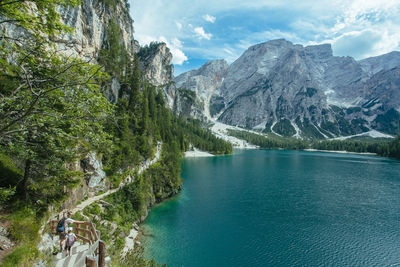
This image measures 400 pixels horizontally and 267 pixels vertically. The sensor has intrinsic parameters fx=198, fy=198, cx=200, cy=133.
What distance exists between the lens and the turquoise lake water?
76.6 feet

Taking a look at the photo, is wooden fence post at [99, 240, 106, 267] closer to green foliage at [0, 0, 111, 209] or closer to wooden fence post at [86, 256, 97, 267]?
wooden fence post at [86, 256, 97, 267]

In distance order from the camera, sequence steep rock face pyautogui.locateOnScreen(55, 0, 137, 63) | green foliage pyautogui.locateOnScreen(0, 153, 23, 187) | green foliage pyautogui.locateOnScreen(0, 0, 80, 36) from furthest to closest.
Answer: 1. steep rock face pyautogui.locateOnScreen(55, 0, 137, 63)
2. green foliage pyautogui.locateOnScreen(0, 153, 23, 187)
3. green foliage pyautogui.locateOnScreen(0, 0, 80, 36)

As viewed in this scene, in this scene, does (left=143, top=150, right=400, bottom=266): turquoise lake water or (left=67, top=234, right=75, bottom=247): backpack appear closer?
(left=67, top=234, right=75, bottom=247): backpack

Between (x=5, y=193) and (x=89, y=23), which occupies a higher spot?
(x=89, y=23)

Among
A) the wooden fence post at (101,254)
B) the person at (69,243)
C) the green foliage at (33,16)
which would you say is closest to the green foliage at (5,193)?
the person at (69,243)

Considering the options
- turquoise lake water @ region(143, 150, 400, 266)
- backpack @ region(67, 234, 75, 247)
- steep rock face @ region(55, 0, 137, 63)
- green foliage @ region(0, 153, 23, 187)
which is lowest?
turquoise lake water @ region(143, 150, 400, 266)

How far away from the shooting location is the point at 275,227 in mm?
30875

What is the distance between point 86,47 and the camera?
156ft

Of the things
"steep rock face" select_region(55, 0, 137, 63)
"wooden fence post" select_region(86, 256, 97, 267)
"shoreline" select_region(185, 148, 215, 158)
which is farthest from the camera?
"shoreline" select_region(185, 148, 215, 158)

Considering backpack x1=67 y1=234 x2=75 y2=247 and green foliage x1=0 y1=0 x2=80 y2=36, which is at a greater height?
green foliage x1=0 y1=0 x2=80 y2=36

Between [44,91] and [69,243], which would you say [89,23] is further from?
[44,91]

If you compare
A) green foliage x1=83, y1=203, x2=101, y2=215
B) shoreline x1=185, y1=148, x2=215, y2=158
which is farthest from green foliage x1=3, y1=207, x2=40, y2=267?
shoreline x1=185, y1=148, x2=215, y2=158

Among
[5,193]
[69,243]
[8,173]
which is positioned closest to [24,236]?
[69,243]

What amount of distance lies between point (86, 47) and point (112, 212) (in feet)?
135
